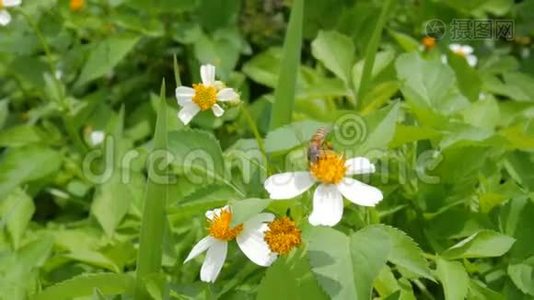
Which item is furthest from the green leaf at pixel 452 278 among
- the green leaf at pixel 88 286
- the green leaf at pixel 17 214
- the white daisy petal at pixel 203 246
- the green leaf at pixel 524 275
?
the green leaf at pixel 17 214

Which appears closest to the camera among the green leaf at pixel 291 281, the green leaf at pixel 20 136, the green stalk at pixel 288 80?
the green leaf at pixel 291 281

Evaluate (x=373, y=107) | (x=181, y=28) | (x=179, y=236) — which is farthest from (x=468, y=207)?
(x=181, y=28)

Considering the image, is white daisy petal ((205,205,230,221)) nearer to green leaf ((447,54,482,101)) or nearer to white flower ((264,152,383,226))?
white flower ((264,152,383,226))

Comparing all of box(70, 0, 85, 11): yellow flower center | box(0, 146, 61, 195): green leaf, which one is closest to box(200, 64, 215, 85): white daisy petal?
box(0, 146, 61, 195): green leaf

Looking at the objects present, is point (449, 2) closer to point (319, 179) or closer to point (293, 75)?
point (293, 75)

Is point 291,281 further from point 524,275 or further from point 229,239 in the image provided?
point 524,275

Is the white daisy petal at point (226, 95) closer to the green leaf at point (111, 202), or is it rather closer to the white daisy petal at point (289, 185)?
the white daisy petal at point (289, 185)
